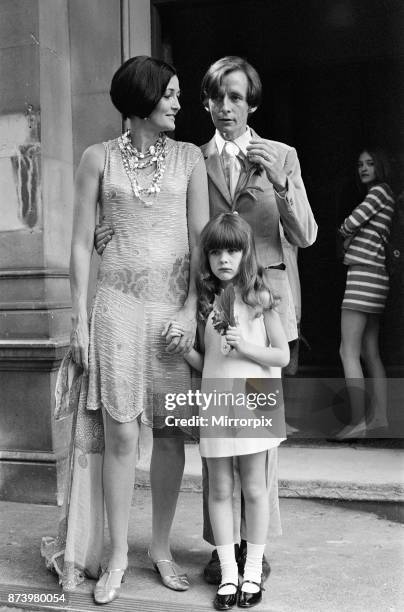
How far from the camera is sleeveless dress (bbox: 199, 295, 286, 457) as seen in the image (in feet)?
9.74

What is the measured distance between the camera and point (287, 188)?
3.01 metres

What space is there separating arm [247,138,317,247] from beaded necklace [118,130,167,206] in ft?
1.27

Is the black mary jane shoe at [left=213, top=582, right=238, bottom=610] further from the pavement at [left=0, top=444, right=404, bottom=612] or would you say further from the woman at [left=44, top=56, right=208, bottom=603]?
the woman at [left=44, top=56, right=208, bottom=603]

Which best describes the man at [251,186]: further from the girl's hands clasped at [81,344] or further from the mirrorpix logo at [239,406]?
the girl's hands clasped at [81,344]

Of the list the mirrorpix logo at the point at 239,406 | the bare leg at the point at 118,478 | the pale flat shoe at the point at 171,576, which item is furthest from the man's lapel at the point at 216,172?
the pale flat shoe at the point at 171,576

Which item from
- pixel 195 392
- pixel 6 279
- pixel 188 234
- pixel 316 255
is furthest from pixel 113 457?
pixel 316 255

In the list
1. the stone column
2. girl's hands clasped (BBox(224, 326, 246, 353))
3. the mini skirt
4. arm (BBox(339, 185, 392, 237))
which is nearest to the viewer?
girl's hands clasped (BBox(224, 326, 246, 353))

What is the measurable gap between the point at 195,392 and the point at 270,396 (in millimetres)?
317

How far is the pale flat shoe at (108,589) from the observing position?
3047 millimetres

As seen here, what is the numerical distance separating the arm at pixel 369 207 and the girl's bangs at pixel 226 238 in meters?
2.23

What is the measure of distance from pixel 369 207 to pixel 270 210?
1.95 metres

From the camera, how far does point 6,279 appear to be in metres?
4.57

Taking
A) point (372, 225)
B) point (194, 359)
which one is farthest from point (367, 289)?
point (194, 359)

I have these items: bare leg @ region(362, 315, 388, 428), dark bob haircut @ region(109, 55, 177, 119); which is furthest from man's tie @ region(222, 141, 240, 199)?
bare leg @ region(362, 315, 388, 428)
